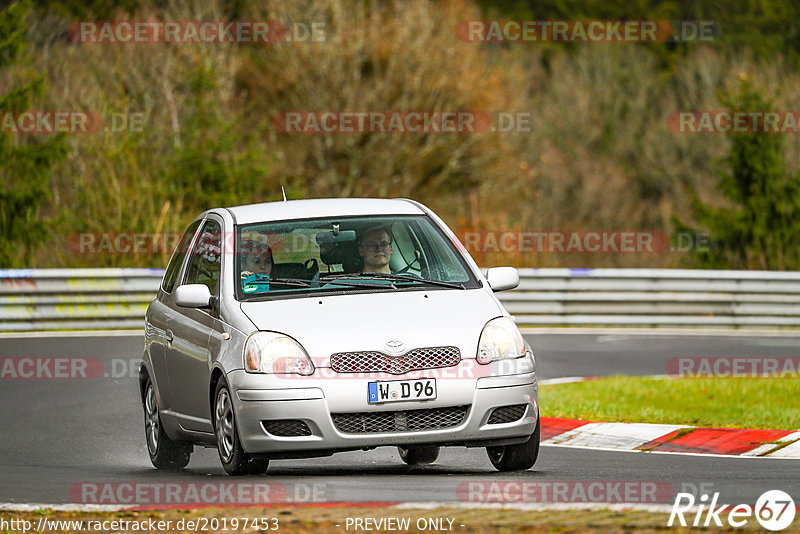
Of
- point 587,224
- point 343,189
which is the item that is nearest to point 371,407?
point 343,189

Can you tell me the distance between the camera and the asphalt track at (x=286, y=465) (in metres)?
8.27

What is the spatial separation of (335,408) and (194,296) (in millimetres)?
1366

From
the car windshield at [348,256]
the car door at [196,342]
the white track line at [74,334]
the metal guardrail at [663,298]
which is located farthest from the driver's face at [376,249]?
the metal guardrail at [663,298]

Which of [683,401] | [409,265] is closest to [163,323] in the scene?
[409,265]

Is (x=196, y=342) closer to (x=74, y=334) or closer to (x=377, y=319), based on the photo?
(x=377, y=319)

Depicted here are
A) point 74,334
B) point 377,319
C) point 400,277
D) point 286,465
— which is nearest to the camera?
point 377,319

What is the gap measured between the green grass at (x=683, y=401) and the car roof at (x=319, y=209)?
3.38m

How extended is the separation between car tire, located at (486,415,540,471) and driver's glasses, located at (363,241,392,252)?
1.51 metres

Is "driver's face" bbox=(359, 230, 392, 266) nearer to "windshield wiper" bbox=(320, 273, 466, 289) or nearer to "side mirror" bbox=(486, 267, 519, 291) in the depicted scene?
"windshield wiper" bbox=(320, 273, 466, 289)

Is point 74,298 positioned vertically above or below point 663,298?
above

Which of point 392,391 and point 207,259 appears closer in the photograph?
point 392,391

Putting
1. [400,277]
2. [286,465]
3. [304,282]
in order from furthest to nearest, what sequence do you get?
[286,465] → [400,277] → [304,282]

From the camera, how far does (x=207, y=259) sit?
9930 millimetres

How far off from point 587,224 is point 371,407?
52.1 m
